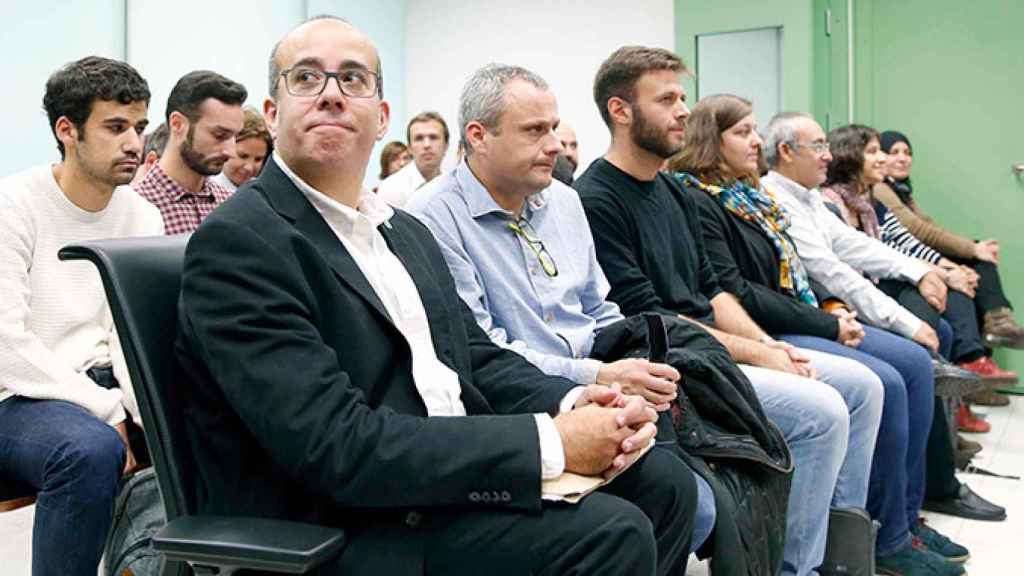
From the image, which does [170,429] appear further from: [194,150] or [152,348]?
[194,150]

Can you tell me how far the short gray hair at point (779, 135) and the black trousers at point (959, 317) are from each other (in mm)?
726

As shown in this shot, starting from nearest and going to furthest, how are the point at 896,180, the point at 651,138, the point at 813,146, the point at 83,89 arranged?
the point at 83,89
the point at 651,138
the point at 813,146
the point at 896,180

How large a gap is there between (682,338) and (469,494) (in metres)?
0.97

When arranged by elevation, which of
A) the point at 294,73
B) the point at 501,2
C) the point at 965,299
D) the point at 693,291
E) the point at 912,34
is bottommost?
the point at 965,299

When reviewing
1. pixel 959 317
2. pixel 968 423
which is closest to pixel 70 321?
pixel 959 317

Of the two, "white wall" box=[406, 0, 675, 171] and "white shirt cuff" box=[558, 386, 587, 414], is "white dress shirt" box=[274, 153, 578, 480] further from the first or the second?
"white wall" box=[406, 0, 675, 171]

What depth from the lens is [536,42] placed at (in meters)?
6.37

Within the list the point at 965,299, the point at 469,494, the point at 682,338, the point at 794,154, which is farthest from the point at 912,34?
the point at 469,494

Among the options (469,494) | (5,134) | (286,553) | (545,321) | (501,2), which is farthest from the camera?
(501,2)

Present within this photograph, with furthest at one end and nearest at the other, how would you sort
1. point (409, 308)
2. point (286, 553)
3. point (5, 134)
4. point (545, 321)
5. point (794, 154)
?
point (5, 134), point (794, 154), point (545, 321), point (409, 308), point (286, 553)

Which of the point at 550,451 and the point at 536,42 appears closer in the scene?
the point at 550,451

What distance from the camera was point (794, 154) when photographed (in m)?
3.36

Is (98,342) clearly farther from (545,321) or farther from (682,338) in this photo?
(682,338)

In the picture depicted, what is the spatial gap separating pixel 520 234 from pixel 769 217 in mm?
1134
